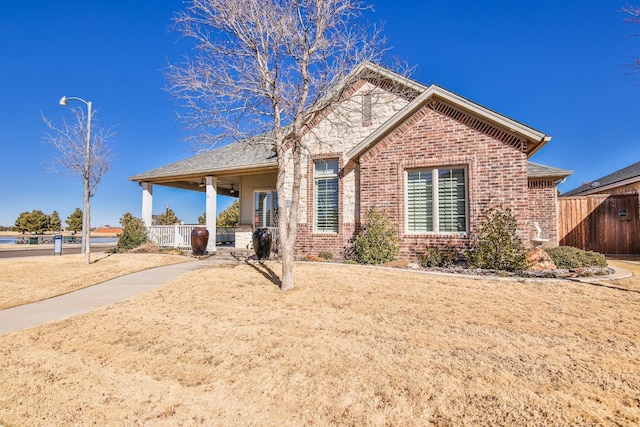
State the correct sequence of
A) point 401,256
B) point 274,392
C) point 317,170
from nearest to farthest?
point 274,392 → point 401,256 → point 317,170

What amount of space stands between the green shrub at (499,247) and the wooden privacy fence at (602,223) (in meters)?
7.01

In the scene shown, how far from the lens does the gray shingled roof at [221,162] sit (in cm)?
1407

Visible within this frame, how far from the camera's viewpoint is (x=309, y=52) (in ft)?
22.9

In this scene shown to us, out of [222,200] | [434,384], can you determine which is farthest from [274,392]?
[222,200]

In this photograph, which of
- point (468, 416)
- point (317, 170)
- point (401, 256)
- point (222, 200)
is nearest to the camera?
point (468, 416)

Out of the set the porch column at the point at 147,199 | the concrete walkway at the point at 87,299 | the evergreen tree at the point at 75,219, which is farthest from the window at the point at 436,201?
the evergreen tree at the point at 75,219

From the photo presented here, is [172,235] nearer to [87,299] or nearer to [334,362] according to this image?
[87,299]

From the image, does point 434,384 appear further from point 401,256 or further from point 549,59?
point 549,59

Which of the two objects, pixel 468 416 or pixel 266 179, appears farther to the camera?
pixel 266 179

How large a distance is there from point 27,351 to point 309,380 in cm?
336

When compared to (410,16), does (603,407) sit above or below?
below

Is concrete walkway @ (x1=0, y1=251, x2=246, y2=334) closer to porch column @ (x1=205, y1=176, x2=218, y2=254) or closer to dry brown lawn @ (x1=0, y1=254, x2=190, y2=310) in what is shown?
dry brown lawn @ (x1=0, y1=254, x2=190, y2=310)

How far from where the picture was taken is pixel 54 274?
916cm

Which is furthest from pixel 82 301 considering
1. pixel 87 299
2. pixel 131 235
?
pixel 131 235
